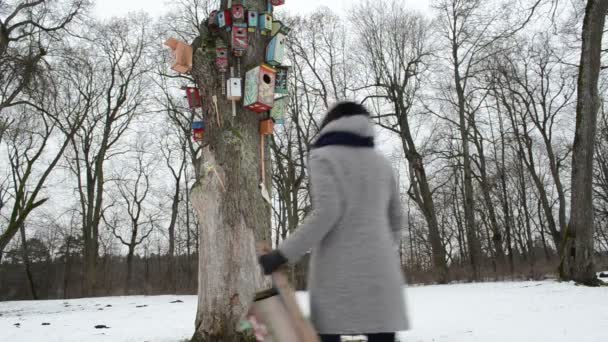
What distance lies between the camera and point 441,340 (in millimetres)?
4711

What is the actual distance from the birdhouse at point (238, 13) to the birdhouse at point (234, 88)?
2.51ft

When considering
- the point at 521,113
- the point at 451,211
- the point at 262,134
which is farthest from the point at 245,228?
the point at 451,211

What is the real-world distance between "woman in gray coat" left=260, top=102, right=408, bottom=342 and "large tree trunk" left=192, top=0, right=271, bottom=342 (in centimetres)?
246

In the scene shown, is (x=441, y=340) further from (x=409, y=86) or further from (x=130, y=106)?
(x=130, y=106)

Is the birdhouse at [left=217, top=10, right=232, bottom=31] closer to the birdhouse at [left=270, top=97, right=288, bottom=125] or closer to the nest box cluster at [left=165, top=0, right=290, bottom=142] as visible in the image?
the nest box cluster at [left=165, top=0, right=290, bottom=142]

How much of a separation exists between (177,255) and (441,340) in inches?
1287

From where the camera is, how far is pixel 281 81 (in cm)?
551

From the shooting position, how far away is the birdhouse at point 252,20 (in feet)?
17.0

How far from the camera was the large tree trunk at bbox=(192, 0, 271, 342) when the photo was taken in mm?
4438

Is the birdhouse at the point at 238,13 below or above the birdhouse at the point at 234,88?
above

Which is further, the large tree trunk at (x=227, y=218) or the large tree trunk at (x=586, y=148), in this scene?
the large tree trunk at (x=586, y=148)

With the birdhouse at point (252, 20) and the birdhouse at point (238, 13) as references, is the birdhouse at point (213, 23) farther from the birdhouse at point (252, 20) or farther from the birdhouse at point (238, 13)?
the birdhouse at point (252, 20)

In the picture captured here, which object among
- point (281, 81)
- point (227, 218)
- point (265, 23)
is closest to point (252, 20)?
point (265, 23)

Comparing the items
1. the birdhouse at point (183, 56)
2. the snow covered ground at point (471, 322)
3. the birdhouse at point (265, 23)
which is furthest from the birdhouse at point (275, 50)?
the snow covered ground at point (471, 322)
